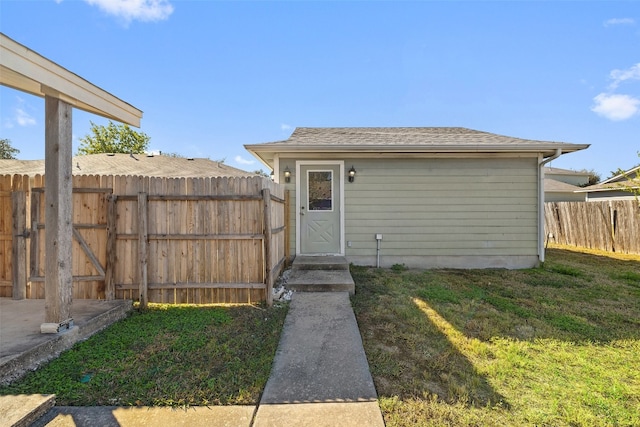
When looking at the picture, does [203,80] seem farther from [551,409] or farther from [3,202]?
[551,409]

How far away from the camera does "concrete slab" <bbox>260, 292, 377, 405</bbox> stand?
7.02 ft

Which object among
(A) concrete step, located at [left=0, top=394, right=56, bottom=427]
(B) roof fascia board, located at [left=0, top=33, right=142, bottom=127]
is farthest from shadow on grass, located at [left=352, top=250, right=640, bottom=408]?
(B) roof fascia board, located at [left=0, top=33, right=142, bottom=127]

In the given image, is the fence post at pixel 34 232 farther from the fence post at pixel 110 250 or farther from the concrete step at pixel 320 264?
the concrete step at pixel 320 264

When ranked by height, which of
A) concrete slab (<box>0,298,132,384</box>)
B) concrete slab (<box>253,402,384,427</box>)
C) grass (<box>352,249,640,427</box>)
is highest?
concrete slab (<box>0,298,132,384</box>)

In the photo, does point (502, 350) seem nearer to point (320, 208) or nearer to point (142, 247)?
point (320, 208)

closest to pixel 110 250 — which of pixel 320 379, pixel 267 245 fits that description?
pixel 267 245

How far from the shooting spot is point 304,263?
578 cm

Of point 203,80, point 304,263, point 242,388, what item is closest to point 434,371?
point 242,388

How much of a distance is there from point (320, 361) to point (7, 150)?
3289cm

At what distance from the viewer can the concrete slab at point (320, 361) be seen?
2139 millimetres

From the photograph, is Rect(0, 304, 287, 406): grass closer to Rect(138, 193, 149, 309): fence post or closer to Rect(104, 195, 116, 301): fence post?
Rect(138, 193, 149, 309): fence post

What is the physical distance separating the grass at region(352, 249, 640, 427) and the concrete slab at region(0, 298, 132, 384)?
3033 mm

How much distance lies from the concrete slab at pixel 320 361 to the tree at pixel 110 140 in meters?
24.2

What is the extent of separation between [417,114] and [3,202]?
11.8 metres
